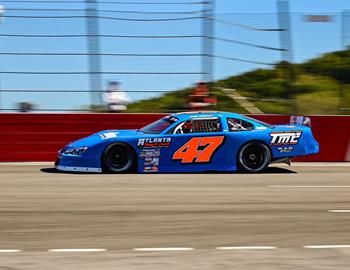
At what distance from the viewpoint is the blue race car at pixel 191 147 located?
13.0 m

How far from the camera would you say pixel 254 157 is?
1355 cm

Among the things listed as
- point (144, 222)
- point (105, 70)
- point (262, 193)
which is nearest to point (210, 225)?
point (144, 222)

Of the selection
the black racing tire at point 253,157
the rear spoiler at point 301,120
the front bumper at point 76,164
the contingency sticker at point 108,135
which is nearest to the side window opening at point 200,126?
the black racing tire at point 253,157

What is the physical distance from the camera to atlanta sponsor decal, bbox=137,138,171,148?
13.0m

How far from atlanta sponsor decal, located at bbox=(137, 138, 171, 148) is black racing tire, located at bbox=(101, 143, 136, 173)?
8.9 inches

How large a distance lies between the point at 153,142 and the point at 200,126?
→ 99 cm

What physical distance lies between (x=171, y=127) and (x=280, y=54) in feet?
16.2

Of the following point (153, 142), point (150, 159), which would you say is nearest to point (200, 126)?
point (153, 142)

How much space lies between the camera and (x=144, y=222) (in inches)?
322

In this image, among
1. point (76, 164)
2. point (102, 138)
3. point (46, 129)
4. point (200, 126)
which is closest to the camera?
point (76, 164)

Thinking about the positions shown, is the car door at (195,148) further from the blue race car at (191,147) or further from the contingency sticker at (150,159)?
the contingency sticker at (150,159)

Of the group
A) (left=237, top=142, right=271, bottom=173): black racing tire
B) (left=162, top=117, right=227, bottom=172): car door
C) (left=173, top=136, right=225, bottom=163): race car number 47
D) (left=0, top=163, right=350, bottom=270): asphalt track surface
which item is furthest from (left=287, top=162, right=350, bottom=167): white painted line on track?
(left=173, top=136, right=225, bottom=163): race car number 47

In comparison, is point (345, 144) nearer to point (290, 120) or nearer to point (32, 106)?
point (290, 120)

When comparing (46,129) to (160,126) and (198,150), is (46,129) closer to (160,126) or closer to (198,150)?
(160,126)
